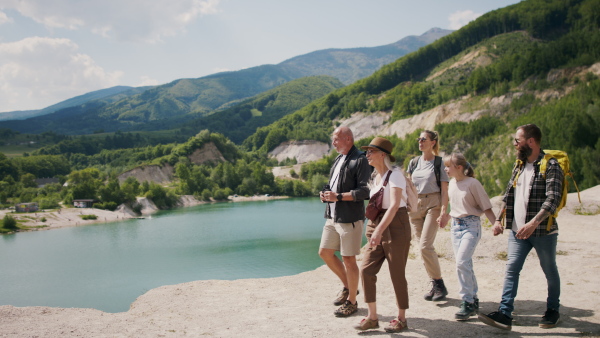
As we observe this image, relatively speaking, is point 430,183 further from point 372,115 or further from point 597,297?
point 372,115

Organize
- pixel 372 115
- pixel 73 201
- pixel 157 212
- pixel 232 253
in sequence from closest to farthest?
pixel 232 253 < pixel 73 201 < pixel 157 212 < pixel 372 115

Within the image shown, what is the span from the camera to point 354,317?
6051 millimetres

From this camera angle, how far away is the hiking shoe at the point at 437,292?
21.9 ft

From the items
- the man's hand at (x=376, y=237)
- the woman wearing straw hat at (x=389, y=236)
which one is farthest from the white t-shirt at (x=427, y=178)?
the man's hand at (x=376, y=237)

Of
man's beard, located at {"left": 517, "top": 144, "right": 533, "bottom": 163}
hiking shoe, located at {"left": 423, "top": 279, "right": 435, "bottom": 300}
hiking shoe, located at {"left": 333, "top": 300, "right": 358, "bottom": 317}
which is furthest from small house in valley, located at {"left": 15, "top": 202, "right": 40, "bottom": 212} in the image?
man's beard, located at {"left": 517, "top": 144, "right": 533, "bottom": 163}

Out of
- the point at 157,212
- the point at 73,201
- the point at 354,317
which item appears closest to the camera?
the point at 354,317

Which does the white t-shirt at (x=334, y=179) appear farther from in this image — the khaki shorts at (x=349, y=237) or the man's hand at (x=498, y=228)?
the man's hand at (x=498, y=228)

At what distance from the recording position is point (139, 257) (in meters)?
28.3

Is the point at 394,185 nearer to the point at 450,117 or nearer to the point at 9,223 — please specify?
the point at 9,223

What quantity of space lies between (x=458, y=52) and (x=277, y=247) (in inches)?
4083

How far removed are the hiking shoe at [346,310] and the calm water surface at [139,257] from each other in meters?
11.2

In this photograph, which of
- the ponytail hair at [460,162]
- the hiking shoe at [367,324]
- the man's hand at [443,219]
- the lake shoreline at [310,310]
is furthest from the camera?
the man's hand at [443,219]

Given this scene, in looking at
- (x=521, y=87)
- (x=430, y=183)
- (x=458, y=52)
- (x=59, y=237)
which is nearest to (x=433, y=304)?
(x=430, y=183)

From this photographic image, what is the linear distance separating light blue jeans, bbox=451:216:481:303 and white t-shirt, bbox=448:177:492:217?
0.10m
